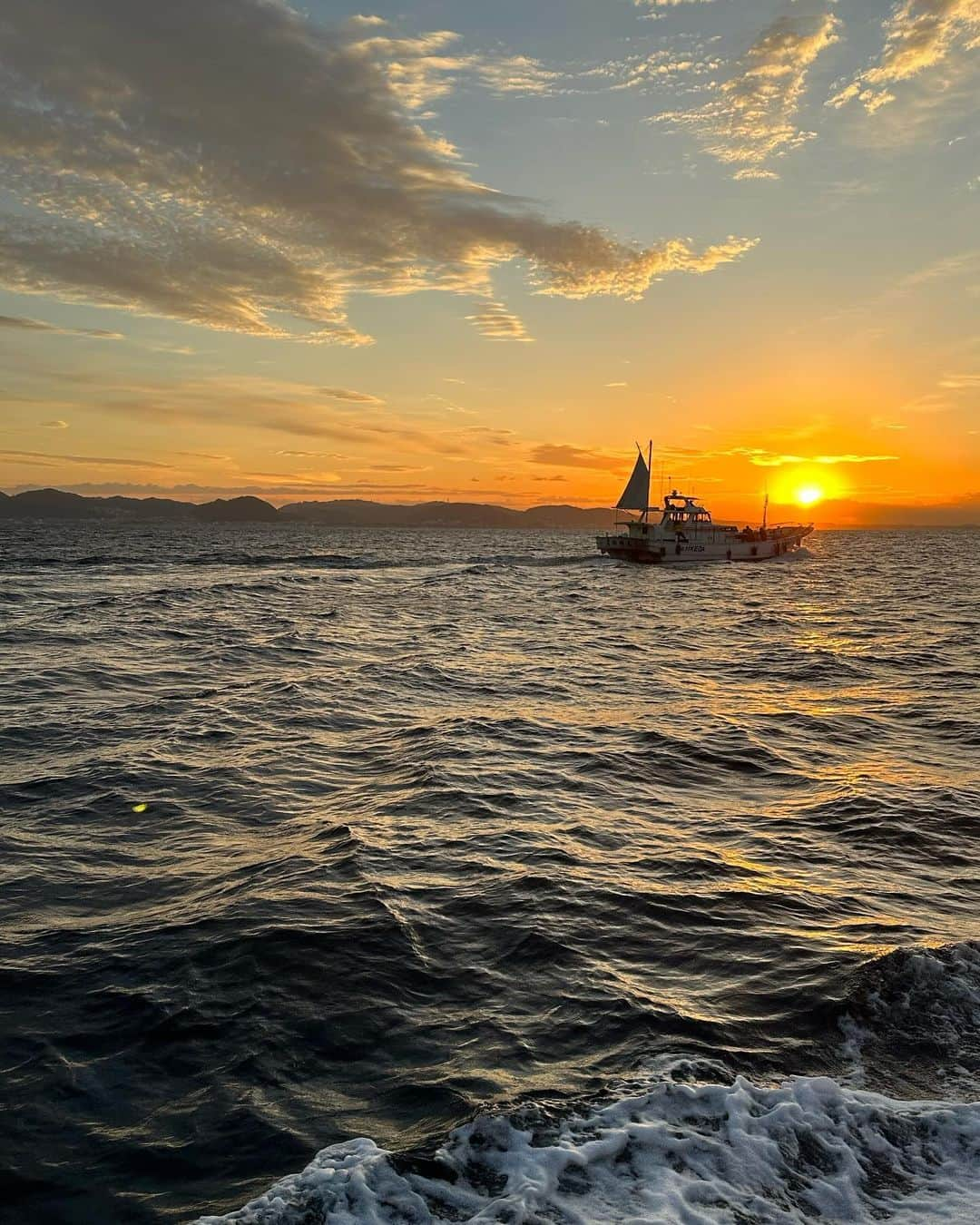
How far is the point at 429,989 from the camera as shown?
7344 millimetres

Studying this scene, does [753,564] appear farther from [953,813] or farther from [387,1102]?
[387,1102]

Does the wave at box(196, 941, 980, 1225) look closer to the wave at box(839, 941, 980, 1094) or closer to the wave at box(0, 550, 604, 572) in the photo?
the wave at box(839, 941, 980, 1094)

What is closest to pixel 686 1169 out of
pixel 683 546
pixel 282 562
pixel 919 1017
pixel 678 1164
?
pixel 678 1164

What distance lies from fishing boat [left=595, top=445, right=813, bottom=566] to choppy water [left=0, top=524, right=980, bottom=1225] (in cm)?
6951

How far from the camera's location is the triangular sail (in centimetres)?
10181

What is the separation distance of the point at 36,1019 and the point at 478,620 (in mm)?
34383

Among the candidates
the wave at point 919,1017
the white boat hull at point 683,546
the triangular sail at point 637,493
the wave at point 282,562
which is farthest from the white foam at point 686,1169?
the triangular sail at point 637,493

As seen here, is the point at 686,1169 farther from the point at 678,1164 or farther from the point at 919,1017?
the point at 919,1017

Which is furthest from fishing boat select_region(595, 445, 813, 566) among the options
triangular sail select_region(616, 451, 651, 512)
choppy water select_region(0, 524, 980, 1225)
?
choppy water select_region(0, 524, 980, 1225)

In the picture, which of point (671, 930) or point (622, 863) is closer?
point (671, 930)

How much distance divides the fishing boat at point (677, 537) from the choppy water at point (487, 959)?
228 feet

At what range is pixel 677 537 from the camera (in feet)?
294

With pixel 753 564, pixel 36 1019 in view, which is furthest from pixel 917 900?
pixel 753 564

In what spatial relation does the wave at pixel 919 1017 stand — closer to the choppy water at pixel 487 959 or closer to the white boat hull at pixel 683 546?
the choppy water at pixel 487 959
